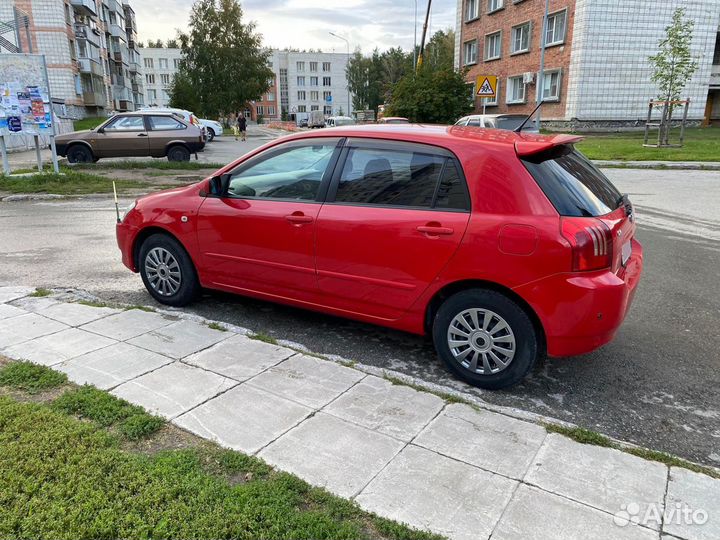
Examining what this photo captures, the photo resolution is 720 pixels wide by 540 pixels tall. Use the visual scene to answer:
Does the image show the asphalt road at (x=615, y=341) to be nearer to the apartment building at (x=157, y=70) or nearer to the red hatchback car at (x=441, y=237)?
the red hatchback car at (x=441, y=237)

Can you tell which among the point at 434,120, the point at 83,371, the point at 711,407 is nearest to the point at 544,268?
the point at 711,407

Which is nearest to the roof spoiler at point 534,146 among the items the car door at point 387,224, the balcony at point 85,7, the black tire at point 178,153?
the car door at point 387,224

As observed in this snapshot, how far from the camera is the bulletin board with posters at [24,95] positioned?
43.3ft

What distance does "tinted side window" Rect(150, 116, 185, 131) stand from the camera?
63.7 ft

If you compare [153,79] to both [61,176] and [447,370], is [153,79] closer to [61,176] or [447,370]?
[61,176]

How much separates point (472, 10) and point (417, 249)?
1525 inches

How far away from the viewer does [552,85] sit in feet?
97.8

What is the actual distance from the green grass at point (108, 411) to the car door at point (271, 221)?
5.42ft

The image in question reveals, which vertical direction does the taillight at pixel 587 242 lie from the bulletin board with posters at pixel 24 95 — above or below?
below

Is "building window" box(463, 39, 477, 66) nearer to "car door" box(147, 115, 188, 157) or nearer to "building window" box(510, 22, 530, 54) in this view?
"building window" box(510, 22, 530, 54)

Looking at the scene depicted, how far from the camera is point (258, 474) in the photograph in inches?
106

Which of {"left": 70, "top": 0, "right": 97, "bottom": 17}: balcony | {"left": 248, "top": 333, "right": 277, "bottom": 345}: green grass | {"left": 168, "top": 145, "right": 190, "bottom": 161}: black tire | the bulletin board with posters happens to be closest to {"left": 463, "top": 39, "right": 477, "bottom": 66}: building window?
{"left": 168, "top": 145, "right": 190, "bottom": 161}: black tire

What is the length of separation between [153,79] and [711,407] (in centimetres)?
13153

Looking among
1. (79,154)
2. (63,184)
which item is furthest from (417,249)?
(79,154)
